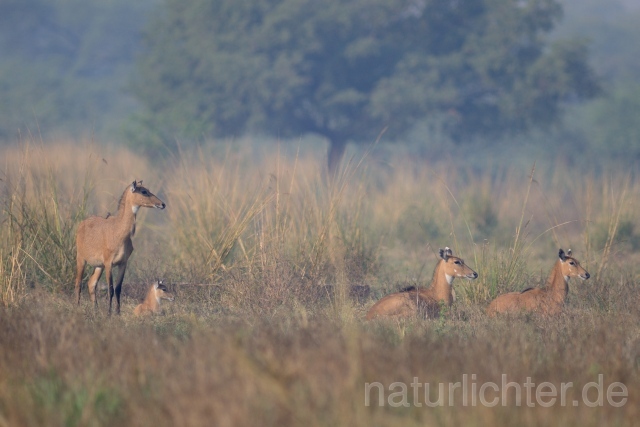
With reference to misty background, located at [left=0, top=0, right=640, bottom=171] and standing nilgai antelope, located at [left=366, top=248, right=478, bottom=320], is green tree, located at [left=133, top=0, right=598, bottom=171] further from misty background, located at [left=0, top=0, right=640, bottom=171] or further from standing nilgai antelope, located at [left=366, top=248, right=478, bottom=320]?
standing nilgai antelope, located at [left=366, top=248, right=478, bottom=320]

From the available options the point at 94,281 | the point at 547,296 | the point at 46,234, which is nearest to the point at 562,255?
the point at 547,296

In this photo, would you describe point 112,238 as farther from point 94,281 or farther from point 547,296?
point 547,296

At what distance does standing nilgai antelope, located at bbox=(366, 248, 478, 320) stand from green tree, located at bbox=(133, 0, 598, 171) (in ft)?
58.1

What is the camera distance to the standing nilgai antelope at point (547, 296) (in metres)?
7.66

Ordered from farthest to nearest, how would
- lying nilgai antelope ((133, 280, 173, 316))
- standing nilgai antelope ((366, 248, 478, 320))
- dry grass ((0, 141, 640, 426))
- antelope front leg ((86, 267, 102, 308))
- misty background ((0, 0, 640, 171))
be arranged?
misty background ((0, 0, 640, 171)), antelope front leg ((86, 267, 102, 308)), lying nilgai antelope ((133, 280, 173, 316)), standing nilgai antelope ((366, 248, 478, 320)), dry grass ((0, 141, 640, 426))

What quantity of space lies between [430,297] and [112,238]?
2.99m

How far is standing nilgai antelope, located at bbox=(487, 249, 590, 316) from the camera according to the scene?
25.1ft

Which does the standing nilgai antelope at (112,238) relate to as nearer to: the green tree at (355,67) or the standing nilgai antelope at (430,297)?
the standing nilgai antelope at (430,297)

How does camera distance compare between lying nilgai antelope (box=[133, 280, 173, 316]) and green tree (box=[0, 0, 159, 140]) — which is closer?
lying nilgai antelope (box=[133, 280, 173, 316])

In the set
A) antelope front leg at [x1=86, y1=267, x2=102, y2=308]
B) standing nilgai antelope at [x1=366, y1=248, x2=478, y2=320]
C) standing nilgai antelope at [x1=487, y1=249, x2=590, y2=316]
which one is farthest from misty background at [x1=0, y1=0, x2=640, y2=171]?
standing nilgai antelope at [x1=487, y1=249, x2=590, y2=316]

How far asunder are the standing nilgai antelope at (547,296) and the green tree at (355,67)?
18.1 m

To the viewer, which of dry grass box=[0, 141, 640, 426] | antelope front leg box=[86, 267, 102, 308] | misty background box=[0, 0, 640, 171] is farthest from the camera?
misty background box=[0, 0, 640, 171]

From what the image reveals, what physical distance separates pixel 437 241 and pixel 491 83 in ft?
45.9

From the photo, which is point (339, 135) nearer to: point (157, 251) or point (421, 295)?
point (157, 251)
